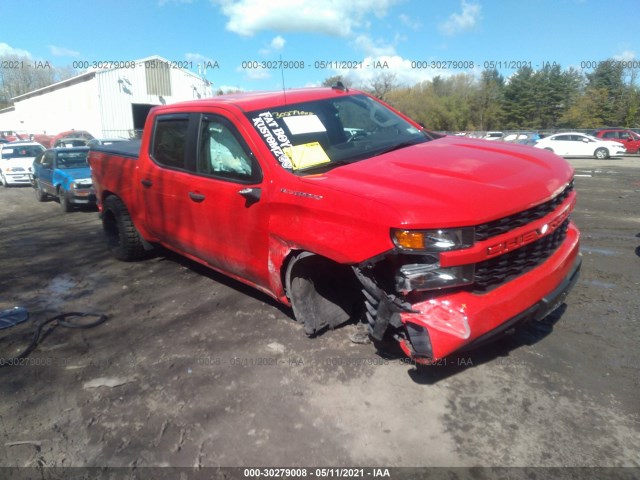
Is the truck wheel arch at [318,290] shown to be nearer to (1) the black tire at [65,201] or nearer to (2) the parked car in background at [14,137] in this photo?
(1) the black tire at [65,201]

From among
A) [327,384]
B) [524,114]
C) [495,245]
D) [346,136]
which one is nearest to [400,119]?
Answer: [346,136]

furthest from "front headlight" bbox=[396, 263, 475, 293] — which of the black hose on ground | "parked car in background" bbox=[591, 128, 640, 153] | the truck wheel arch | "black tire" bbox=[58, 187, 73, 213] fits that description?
"parked car in background" bbox=[591, 128, 640, 153]

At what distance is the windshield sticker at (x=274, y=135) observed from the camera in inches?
137

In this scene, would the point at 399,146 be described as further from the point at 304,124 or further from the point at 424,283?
the point at 424,283

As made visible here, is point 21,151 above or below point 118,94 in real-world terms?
below

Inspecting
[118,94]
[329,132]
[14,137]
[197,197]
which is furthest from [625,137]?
[14,137]

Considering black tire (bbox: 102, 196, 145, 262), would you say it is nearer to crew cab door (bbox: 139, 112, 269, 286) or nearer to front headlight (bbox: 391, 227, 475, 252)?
crew cab door (bbox: 139, 112, 269, 286)

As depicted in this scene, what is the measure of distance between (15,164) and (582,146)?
28606mm

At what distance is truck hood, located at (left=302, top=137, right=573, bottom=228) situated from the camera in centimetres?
256

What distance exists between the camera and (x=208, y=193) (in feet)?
13.1

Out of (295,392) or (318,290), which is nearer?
(295,392)

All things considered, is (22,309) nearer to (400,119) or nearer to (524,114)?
(400,119)

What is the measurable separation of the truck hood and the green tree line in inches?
1780

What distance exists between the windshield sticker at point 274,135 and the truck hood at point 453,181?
0.35m
